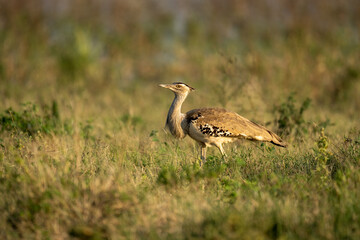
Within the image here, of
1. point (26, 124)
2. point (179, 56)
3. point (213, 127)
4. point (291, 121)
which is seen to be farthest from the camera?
point (179, 56)

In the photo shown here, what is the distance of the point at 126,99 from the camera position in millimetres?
8711

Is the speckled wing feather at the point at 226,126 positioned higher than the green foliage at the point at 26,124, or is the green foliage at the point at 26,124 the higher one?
the speckled wing feather at the point at 226,126

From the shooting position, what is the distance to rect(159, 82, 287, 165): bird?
13.3 ft

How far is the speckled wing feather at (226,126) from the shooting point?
4043mm

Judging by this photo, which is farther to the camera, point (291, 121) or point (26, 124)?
point (291, 121)

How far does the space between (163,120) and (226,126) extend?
2908 millimetres

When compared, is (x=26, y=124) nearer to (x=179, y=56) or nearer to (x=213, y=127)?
(x=213, y=127)

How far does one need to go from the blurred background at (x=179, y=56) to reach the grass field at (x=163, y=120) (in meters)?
0.04

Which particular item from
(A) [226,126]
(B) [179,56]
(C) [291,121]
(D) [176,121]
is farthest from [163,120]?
(B) [179,56]

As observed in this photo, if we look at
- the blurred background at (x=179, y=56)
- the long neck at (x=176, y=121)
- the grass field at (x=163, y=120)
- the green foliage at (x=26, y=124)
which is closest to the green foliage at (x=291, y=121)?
the grass field at (x=163, y=120)

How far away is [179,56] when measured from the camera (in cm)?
1115

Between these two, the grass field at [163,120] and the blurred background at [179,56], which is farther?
the blurred background at [179,56]

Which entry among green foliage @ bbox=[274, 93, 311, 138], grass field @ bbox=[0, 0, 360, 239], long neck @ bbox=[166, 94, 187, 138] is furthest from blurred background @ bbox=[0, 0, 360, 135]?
long neck @ bbox=[166, 94, 187, 138]

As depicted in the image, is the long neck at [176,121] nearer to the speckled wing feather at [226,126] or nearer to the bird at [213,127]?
the bird at [213,127]
